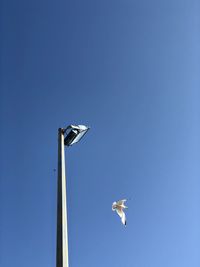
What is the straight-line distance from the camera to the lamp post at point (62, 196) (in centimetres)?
543

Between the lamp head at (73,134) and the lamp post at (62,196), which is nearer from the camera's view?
the lamp post at (62,196)

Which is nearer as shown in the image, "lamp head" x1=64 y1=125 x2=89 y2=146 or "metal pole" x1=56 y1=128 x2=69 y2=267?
"metal pole" x1=56 y1=128 x2=69 y2=267

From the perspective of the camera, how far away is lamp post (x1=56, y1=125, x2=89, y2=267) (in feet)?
17.8

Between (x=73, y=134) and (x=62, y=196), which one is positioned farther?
(x=73, y=134)

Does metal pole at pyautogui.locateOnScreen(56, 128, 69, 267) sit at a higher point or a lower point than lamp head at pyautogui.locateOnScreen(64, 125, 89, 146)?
lower

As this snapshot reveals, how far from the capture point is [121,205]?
8.46 m

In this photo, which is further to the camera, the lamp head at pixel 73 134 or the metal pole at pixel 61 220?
the lamp head at pixel 73 134

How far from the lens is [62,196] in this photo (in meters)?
5.98

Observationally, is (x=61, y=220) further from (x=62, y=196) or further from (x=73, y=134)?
(x=73, y=134)

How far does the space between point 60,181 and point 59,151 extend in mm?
585

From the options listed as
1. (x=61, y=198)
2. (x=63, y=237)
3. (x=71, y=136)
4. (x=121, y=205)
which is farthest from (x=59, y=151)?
(x=121, y=205)

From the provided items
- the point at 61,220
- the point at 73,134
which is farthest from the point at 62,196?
the point at 73,134

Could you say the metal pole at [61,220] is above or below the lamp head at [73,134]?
below

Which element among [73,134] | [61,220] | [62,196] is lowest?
[61,220]
